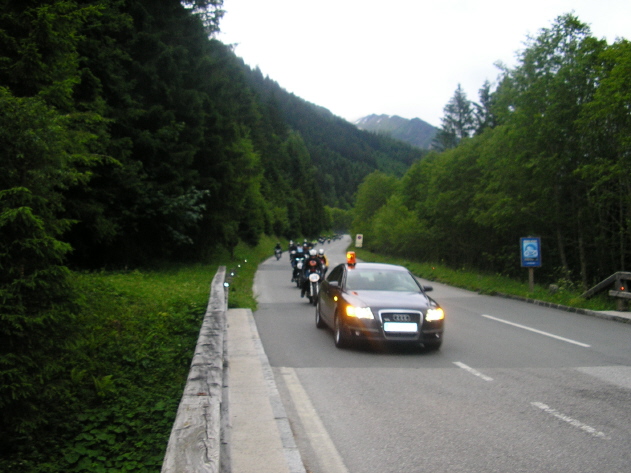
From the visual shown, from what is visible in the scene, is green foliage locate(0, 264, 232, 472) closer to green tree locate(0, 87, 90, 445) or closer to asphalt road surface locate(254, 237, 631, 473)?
green tree locate(0, 87, 90, 445)

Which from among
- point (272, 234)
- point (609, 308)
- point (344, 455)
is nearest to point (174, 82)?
point (609, 308)

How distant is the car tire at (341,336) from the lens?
9.88 m

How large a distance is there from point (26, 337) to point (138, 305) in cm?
658

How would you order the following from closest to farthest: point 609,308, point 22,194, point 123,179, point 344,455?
point 344,455 < point 22,194 < point 609,308 < point 123,179

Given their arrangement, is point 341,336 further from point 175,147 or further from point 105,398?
point 175,147

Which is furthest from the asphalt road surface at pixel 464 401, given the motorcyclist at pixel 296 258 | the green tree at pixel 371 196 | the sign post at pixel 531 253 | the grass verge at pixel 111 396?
the green tree at pixel 371 196

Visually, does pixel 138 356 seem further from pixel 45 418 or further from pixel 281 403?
pixel 281 403

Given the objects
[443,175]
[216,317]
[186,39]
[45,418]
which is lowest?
[45,418]

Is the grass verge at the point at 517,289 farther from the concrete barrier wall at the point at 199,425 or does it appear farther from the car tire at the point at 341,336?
the concrete barrier wall at the point at 199,425

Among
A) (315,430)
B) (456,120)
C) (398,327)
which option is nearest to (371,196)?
(456,120)

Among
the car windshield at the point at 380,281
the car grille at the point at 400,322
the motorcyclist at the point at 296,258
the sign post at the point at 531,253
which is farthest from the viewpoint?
the motorcyclist at the point at 296,258

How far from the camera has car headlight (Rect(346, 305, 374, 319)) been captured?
9648mm

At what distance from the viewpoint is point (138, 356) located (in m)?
8.22

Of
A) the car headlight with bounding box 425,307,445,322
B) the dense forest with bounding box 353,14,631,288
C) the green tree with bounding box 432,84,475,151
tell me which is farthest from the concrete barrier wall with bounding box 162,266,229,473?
the green tree with bounding box 432,84,475,151
